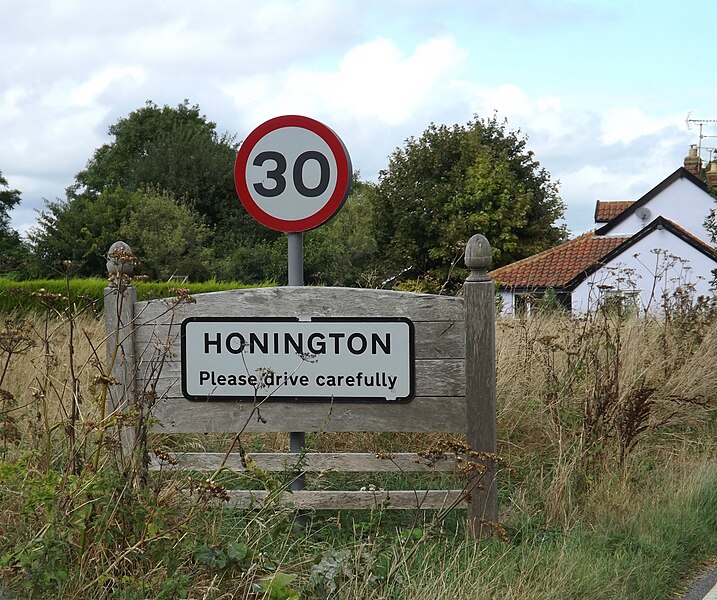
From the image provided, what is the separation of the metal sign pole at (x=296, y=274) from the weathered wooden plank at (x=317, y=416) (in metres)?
0.13

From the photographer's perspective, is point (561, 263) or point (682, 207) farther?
point (682, 207)

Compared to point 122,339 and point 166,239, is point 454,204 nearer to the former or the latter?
point 166,239

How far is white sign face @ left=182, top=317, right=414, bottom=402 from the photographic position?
18.2 ft

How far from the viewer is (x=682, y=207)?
1807 inches

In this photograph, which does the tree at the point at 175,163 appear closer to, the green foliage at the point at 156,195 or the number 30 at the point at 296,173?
the green foliage at the point at 156,195

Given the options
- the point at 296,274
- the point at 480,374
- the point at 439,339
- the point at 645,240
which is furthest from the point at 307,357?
the point at 645,240

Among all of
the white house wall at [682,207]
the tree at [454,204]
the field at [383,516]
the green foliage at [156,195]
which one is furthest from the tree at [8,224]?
the field at [383,516]

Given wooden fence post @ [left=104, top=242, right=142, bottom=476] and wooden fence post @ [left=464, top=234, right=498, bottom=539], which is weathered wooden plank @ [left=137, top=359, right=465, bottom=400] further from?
wooden fence post @ [left=104, top=242, right=142, bottom=476]

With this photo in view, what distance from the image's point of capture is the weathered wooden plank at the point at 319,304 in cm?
556

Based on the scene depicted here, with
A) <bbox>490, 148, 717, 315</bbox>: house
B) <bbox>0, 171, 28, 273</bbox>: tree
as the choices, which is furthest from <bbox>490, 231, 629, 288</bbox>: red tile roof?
<bbox>0, 171, 28, 273</bbox>: tree

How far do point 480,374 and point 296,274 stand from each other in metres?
1.24

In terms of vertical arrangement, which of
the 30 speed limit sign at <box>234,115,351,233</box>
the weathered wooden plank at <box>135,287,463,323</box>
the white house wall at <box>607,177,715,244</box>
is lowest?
the weathered wooden plank at <box>135,287,463,323</box>

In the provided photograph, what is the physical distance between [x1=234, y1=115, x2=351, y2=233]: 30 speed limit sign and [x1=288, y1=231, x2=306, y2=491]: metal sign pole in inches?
5.5

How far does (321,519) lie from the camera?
598 cm
